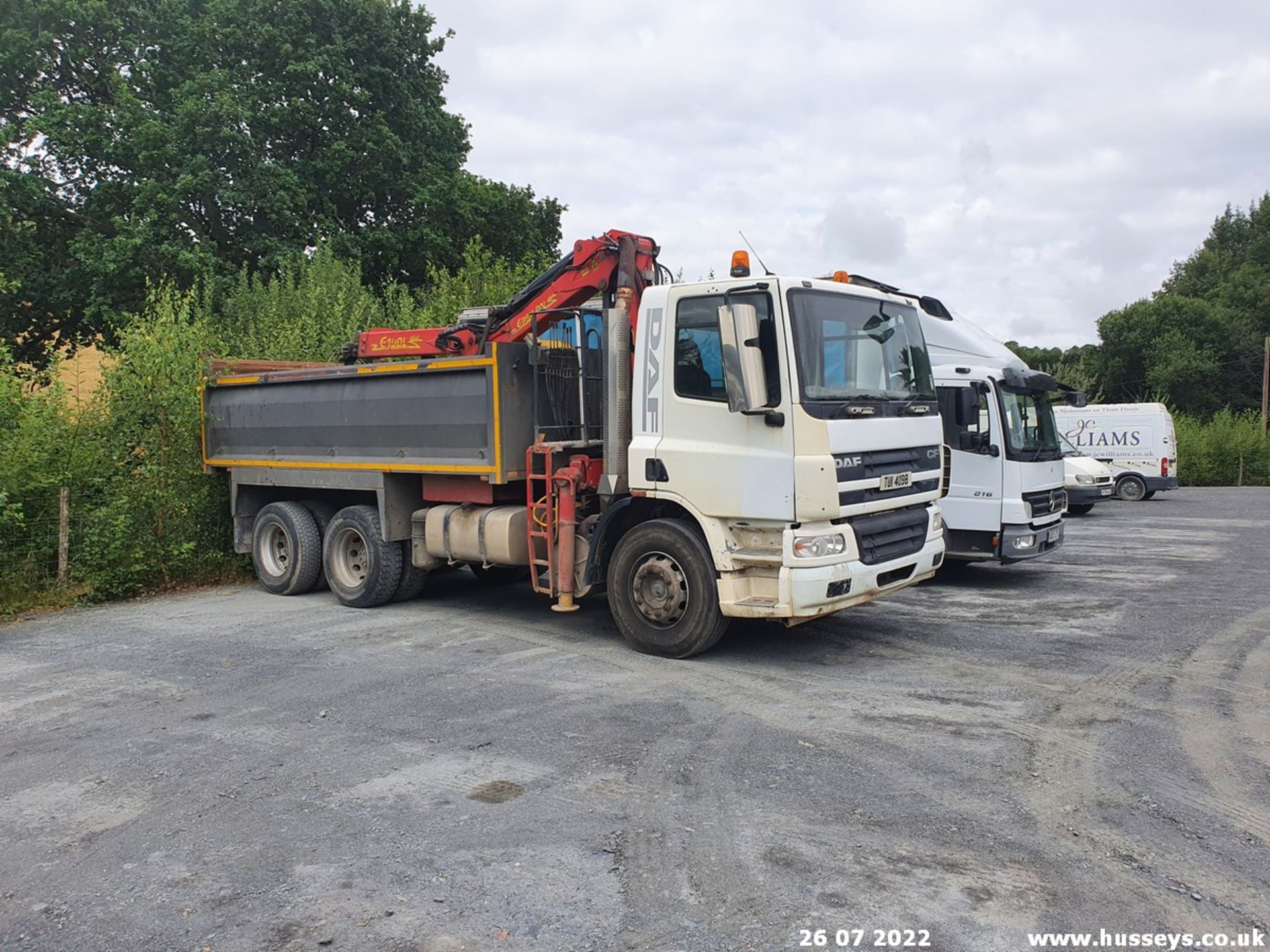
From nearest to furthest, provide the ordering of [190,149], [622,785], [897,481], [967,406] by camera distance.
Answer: [622,785], [897,481], [967,406], [190,149]

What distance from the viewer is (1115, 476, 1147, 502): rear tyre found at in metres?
24.3

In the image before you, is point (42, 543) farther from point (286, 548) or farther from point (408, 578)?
point (408, 578)

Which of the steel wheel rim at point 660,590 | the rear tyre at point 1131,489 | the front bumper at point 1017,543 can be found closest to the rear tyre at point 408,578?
the steel wheel rim at point 660,590

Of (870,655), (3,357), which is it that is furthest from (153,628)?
(870,655)

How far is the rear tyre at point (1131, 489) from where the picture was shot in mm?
24266

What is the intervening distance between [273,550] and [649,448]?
5635 millimetres

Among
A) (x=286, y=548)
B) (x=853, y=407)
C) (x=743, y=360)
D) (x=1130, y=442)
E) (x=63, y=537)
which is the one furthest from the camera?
(x=1130, y=442)

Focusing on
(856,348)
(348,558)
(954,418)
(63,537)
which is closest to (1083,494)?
Answer: (954,418)

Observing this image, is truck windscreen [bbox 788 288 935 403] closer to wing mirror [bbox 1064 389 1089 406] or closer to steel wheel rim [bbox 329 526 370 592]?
steel wheel rim [bbox 329 526 370 592]

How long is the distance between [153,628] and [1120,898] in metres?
8.33

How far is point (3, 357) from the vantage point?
10.6m

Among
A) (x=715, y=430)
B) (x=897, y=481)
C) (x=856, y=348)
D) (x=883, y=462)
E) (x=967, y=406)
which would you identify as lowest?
(x=897, y=481)

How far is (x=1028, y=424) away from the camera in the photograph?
35.5ft

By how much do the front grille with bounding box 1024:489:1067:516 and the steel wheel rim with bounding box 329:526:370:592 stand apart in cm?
736
